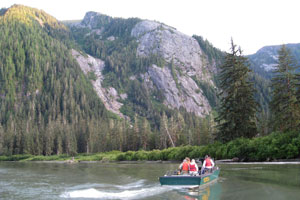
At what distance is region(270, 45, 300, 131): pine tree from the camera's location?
5066 centimetres

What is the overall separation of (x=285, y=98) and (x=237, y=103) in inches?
341

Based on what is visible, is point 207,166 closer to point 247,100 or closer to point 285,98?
point 247,100

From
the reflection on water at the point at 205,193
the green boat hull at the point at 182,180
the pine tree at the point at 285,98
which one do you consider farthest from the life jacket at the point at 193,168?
the pine tree at the point at 285,98

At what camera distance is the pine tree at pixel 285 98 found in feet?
166

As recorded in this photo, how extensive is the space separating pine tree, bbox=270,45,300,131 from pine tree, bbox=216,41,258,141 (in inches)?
175

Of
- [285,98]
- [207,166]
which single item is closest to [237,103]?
[285,98]

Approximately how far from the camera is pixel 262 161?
46656 mm

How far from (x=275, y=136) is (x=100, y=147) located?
98044 mm

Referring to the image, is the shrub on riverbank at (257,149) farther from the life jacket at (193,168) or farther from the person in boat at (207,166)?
the life jacket at (193,168)

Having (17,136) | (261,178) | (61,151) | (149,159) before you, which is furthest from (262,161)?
(17,136)

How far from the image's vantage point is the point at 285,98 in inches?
2120

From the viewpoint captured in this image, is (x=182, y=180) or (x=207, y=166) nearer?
(x=182, y=180)

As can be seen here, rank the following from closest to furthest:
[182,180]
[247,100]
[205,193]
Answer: [205,193]
[182,180]
[247,100]

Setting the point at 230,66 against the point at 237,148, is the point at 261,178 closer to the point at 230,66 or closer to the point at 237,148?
the point at 237,148
